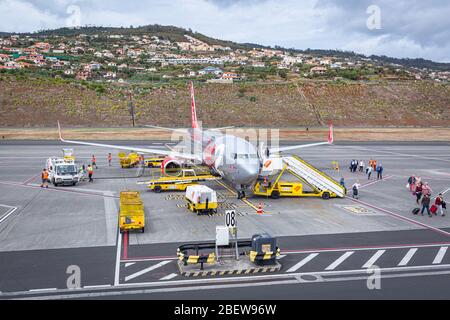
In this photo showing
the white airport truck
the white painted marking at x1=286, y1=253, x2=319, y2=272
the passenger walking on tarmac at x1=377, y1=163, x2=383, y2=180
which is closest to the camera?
the white painted marking at x1=286, y1=253, x2=319, y2=272

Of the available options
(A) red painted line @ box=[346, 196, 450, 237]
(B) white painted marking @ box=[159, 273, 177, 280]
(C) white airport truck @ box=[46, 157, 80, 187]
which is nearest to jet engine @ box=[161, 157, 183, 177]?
(C) white airport truck @ box=[46, 157, 80, 187]

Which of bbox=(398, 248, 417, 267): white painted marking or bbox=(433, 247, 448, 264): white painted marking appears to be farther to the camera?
bbox=(433, 247, 448, 264): white painted marking

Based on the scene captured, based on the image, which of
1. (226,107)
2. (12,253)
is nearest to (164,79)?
(226,107)

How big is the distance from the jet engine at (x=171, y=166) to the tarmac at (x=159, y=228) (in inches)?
114

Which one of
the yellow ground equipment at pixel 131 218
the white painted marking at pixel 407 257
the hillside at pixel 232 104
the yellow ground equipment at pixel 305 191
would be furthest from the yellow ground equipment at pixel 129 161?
the hillside at pixel 232 104

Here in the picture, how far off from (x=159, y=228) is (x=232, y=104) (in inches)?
3759

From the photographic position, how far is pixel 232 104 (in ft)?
392

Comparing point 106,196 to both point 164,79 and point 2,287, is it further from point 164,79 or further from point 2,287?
point 164,79

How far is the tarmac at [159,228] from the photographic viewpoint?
65.0ft

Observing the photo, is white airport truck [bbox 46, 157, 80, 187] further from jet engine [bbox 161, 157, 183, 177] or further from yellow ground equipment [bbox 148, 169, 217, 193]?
jet engine [bbox 161, 157, 183, 177]

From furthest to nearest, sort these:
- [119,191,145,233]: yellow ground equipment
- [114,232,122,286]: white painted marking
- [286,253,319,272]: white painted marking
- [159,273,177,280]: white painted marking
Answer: [119,191,145,233]: yellow ground equipment, [286,253,319,272]: white painted marking, [159,273,177,280]: white painted marking, [114,232,122,286]: white painted marking

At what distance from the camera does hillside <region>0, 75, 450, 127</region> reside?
340 feet

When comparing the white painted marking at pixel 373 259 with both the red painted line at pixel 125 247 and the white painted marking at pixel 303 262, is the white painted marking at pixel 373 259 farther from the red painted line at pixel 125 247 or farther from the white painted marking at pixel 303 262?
the red painted line at pixel 125 247

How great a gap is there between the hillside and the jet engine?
6001 centimetres
